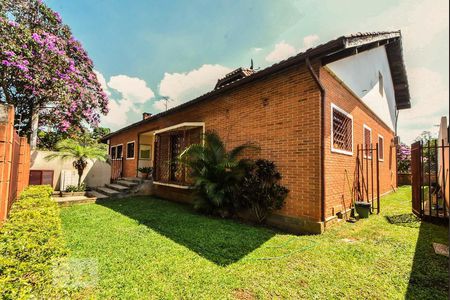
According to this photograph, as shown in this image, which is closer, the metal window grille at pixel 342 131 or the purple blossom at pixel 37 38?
the metal window grille at pixel 342 131

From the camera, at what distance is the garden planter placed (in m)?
6.41

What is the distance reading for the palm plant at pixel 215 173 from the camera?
6.38m

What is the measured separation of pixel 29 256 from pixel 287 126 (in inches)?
214

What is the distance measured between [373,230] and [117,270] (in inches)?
225

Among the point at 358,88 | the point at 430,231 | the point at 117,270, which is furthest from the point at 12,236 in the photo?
the point at 358,88

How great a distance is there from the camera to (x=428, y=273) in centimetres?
321

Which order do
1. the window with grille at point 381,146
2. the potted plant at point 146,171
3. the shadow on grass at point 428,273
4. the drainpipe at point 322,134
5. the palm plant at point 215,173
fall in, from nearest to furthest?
the shadow on grass at point 428,273 < the drainpipe at point 322,134 < the palm plant at point 215,173 < the window with grille at point 381,146 < the potted plant at point 146,171

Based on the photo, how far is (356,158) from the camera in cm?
741

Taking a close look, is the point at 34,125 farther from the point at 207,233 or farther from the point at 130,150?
the point at 207,233

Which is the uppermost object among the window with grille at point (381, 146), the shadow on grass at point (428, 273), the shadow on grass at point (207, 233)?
the window with grille at point (381, 146)

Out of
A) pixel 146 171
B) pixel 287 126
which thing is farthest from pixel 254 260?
pixel 146 171

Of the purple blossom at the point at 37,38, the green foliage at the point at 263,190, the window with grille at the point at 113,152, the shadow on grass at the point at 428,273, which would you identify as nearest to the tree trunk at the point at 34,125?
the purple blossom at the point at 37,38

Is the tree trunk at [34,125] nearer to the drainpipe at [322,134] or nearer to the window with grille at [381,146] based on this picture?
the drainpipe at [322,134]

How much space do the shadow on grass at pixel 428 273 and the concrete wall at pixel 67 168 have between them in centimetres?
1389
